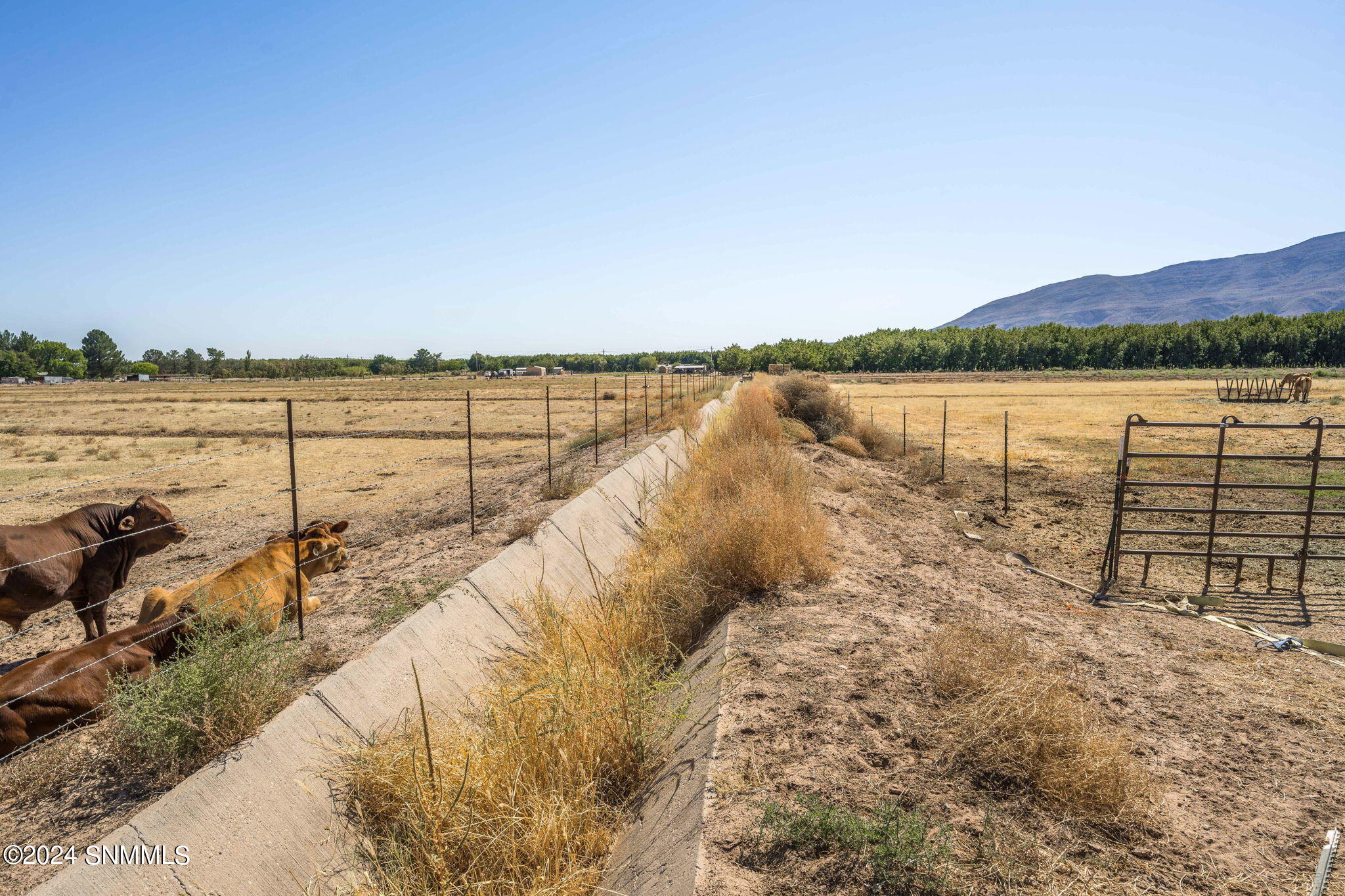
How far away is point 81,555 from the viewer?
7254 mm

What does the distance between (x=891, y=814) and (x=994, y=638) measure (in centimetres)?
256

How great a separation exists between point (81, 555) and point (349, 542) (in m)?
3.77

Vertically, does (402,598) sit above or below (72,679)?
below

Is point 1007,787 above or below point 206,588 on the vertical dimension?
below

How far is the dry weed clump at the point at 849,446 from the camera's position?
19.9 meters

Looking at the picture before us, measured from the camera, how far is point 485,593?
688 cm

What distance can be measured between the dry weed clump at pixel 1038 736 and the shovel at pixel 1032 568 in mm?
4822

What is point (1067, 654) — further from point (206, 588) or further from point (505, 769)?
point (206, 588)

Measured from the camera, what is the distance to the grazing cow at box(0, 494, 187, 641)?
6742 millimetres

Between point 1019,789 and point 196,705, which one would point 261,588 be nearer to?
point 196,705

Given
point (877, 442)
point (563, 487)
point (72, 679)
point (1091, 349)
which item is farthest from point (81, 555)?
point (1091, 349)

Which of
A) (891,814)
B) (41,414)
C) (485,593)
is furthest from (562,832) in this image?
(41,414)

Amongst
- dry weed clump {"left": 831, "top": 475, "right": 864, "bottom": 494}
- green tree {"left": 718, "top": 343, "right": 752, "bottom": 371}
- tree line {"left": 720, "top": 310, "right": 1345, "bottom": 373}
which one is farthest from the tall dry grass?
green tree {"left": 718, "top": 343, "right": 752, "bottom": 371}

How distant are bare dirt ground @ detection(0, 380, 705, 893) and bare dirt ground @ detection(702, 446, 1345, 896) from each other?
10.5 feet
